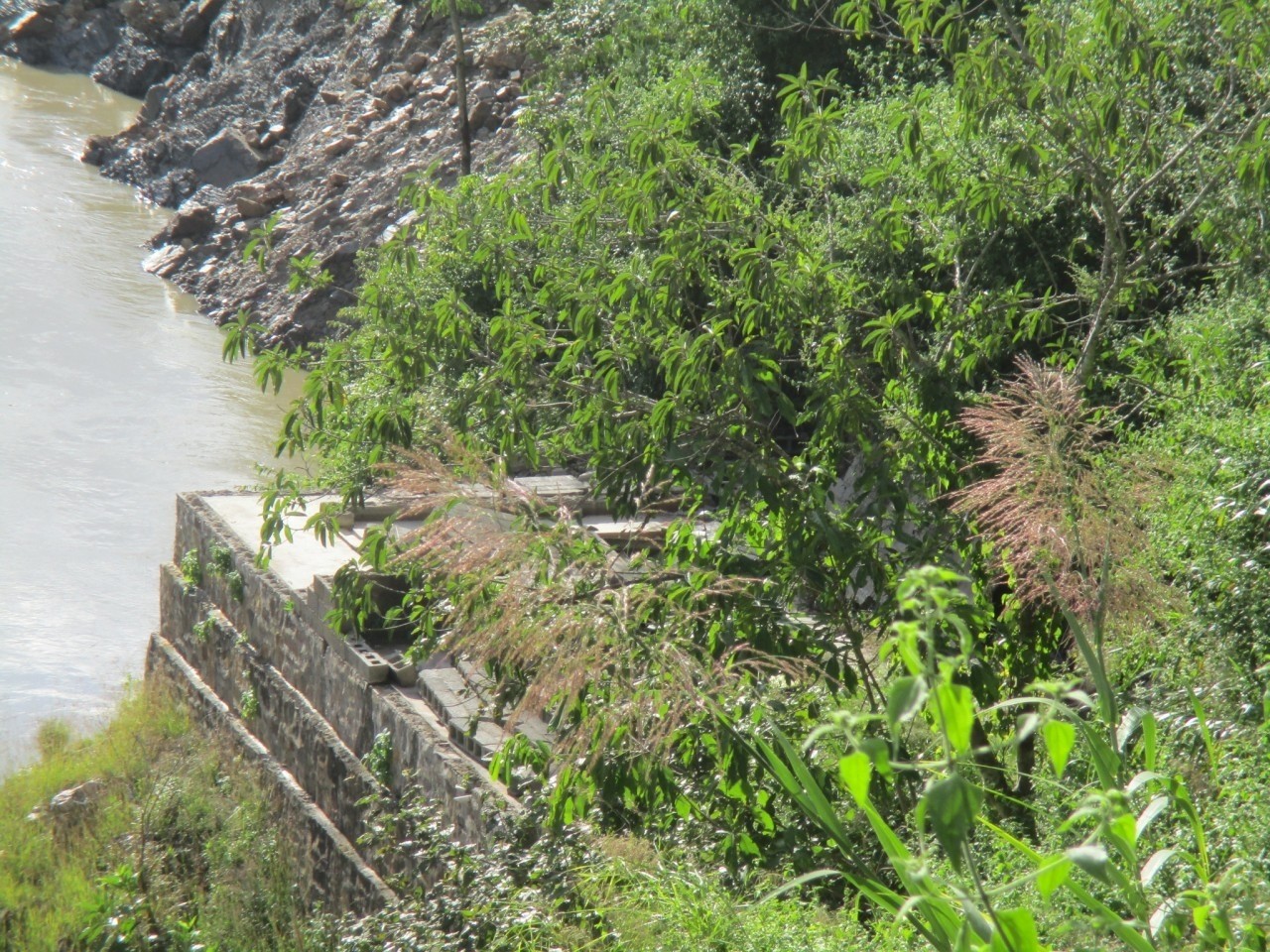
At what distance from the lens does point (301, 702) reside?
359 inches

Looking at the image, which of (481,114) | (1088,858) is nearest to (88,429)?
(481,114)

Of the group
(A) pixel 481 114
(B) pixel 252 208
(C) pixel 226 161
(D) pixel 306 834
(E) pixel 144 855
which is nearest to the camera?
(E) pixel 144 855

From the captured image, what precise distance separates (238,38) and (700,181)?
28138 millimetres

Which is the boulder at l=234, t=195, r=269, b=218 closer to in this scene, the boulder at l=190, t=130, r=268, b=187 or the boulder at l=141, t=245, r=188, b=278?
the boulder at l=141, t=245, r=188, b=278

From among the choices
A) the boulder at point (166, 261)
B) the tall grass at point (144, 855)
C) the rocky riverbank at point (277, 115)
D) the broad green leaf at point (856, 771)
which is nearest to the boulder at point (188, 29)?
the rocky riverbank at point (277, 115)

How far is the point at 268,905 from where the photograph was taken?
27.0ft

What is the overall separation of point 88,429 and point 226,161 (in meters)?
10.3

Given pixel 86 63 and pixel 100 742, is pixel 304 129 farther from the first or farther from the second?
pixel 100 742

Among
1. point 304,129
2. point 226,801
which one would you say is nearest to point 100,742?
point 226,801

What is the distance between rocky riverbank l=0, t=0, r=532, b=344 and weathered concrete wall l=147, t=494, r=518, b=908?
23.5ft

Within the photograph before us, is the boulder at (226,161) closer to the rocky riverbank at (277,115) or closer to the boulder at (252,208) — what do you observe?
the rocky riverbank at (277,115)

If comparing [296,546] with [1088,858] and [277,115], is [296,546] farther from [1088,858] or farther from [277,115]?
[277,115]

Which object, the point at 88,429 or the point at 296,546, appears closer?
the point at 296,546

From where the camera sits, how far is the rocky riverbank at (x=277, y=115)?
21.1 metres
